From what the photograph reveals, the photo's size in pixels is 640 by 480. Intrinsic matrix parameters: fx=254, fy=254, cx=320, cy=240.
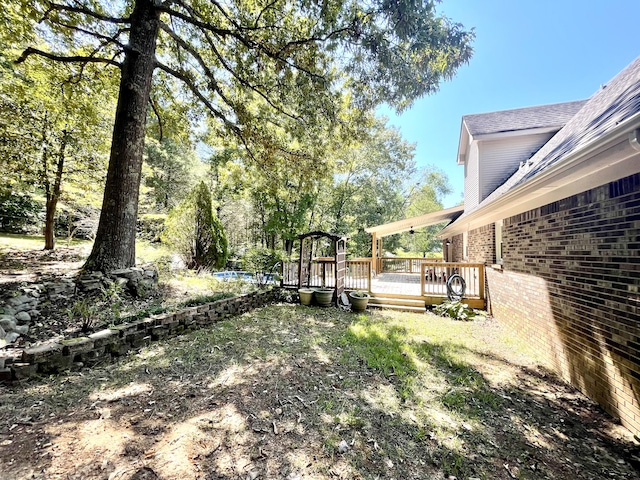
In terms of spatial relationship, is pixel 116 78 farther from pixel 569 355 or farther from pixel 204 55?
pixel 569 355

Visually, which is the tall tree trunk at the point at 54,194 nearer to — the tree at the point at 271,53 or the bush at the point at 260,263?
the tree at the point at 271,53

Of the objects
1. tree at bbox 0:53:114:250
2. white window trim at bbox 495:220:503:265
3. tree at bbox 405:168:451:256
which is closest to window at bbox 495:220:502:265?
white window trim at bbox 495:220:503:265

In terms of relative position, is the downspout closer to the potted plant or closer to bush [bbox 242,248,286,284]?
the potted plant

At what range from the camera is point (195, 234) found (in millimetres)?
9867

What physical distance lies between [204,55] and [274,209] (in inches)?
297

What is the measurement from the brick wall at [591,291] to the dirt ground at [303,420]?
0.35 m

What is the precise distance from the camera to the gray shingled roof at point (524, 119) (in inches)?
330

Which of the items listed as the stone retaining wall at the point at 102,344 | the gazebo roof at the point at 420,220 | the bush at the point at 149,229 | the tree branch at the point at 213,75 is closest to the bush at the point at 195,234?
the tree branch at the point at 213,75

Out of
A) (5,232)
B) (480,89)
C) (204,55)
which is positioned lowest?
(5,232)

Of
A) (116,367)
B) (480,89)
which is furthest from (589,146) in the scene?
(480,89)

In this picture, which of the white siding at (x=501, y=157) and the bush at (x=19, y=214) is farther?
the bush at (x=19, y=214)

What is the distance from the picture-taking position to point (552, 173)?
2.96 meters

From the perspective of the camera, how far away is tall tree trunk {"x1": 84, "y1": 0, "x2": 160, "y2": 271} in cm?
516

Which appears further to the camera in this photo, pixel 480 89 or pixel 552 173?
pixel 480 89
